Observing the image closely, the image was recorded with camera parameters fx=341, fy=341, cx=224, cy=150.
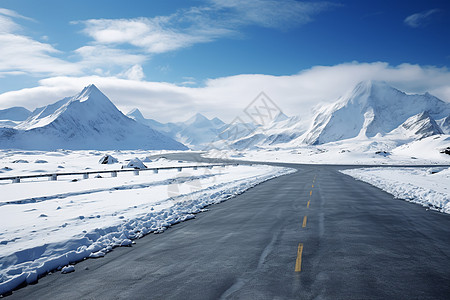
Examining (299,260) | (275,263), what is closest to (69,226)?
(275,263)

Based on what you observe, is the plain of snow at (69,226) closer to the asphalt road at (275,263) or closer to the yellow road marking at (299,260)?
the asphalt road at (275,263)

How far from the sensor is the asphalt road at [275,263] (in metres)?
5.80

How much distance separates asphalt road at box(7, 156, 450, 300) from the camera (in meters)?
5.80

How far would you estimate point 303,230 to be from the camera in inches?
406

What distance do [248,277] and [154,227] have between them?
601 centimetres

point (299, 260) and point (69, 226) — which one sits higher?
point (299, 260)

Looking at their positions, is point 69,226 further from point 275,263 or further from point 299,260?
point 299,260

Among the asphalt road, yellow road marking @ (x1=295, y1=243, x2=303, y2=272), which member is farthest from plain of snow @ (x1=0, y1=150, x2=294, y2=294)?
yellow road marking @ (x1=295, y1=243, x2=303, y2=272)

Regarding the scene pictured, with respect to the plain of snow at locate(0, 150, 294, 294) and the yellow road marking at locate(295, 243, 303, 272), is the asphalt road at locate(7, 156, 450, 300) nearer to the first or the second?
the yellow road marking at locate(295, 243, 303, 272)

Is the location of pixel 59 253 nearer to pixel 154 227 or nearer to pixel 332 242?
pixel 154 227

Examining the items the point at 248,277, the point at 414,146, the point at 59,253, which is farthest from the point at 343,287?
the point at 414,146

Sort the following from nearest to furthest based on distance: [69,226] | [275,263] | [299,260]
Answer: [275,263], [299,260], [69,226]

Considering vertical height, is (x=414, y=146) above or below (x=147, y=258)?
above

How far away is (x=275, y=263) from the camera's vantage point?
715cm
